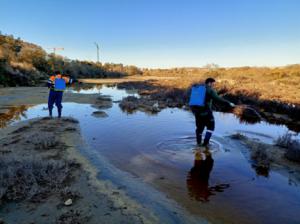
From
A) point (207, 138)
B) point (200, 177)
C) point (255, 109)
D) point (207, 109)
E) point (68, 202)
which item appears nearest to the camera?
point (68, 202)

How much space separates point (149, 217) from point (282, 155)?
16.7 feet

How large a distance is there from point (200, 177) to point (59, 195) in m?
3.09

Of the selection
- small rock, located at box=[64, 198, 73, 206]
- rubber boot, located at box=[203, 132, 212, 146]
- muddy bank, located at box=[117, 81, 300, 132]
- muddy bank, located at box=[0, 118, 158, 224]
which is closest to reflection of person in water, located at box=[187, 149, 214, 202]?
rubber boot, located at box=[203, 132, 212, 146]

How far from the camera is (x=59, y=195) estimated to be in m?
3.80

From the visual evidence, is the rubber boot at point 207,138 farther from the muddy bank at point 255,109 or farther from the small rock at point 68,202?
the small rock at point 68,202

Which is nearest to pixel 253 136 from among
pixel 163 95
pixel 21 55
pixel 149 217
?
pixel 149 217

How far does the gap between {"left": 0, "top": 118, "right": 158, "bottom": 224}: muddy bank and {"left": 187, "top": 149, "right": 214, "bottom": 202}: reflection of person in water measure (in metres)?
1.39

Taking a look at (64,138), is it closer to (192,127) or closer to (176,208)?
(176,208)

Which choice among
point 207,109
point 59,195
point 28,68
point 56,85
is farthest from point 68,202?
point 28,68

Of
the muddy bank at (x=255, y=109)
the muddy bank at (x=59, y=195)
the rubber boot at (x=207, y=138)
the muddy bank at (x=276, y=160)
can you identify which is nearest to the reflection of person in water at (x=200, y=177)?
the rubber boot at (x=207, y=138)

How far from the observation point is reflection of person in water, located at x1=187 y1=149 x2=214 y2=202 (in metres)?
4.63

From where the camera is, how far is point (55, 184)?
4.07 metres

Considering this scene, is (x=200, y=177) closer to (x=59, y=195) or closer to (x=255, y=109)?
(x=59, y=195)

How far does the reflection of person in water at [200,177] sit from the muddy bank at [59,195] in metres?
1.39
